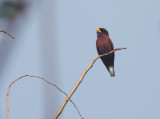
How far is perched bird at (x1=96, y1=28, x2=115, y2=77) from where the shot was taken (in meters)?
4.98

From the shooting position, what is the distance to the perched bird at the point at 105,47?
16.4 ft

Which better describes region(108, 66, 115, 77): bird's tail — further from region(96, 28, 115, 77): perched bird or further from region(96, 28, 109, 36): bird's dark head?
region(96, 28, 109, 36): bird's dark head

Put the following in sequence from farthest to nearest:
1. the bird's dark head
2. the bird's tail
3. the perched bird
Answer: the bird's dark head, the bird's tail, the perched bird

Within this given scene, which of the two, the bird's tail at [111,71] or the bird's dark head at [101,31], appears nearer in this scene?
the bird's tail at [111,71]

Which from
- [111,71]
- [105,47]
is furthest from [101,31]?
[111,71]

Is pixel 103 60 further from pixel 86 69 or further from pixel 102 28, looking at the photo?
pixel 86 69

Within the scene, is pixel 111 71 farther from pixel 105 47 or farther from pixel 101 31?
pixel 101 31

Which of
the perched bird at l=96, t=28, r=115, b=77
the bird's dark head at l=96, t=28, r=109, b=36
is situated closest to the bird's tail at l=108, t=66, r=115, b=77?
the perched bird at l=96, t=28, r=115, b=77

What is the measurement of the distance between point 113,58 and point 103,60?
0.23 m

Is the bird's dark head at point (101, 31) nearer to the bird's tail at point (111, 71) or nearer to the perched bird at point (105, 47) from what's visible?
the perched bird at point (105, 47)

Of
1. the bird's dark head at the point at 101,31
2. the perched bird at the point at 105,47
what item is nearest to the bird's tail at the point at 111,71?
the perched bird at the point at 105,47

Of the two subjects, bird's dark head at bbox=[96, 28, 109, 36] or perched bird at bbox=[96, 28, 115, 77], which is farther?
bird's dark head at bbox=[96, 28, 109, 36]

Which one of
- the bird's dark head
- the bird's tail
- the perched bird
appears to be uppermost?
the bird's dark head

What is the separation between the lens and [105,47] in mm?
4965
